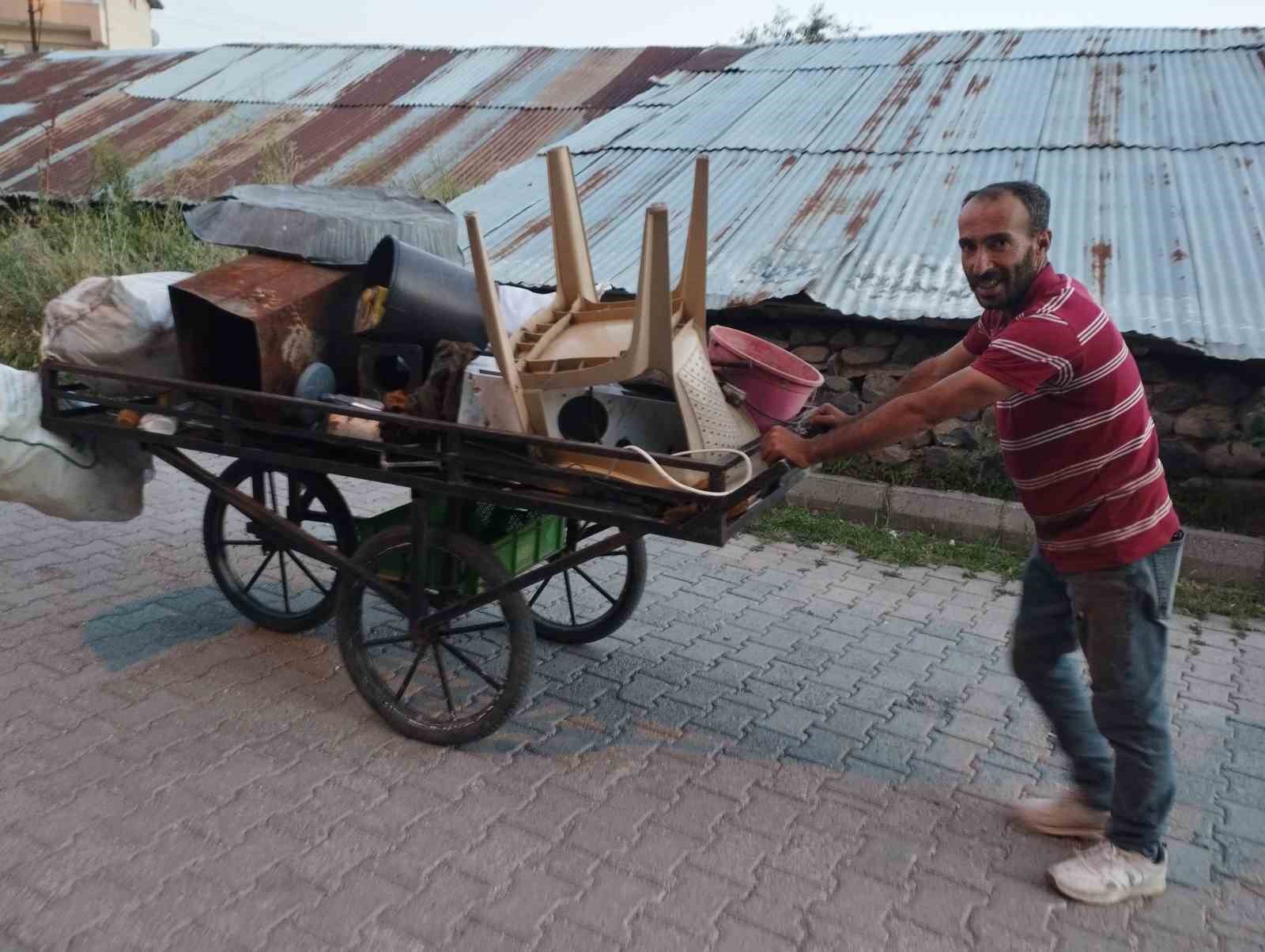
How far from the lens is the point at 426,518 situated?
11.7 ft

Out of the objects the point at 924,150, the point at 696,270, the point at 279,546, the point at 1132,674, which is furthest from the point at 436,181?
the point at 1132,674

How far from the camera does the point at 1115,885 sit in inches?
115

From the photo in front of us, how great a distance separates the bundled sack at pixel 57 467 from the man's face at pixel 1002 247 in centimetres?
312

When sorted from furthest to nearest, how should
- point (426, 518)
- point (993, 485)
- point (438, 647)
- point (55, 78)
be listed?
point (55, 78), point (993, 485), point (438, 647), point (426, 518)

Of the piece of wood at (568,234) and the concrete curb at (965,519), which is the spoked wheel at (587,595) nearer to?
the piece of wood at (568,234)

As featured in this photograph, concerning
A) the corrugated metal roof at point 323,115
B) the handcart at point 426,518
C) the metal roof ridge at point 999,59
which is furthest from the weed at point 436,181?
the handcart at point 426,518

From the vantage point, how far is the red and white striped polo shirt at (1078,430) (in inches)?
106

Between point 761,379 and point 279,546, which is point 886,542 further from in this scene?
point 279,546

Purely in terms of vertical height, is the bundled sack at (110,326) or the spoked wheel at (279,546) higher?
the bundled sack at (110,326)

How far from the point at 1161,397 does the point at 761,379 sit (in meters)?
3.89

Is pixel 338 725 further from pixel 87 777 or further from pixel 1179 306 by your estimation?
pixel 1179 306

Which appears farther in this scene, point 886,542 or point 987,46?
point 987,46

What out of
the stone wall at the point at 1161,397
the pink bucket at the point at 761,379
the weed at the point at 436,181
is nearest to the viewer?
the pink bucket at the point at 761,379

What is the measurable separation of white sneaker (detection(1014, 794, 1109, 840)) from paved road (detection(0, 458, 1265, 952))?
50 mm
